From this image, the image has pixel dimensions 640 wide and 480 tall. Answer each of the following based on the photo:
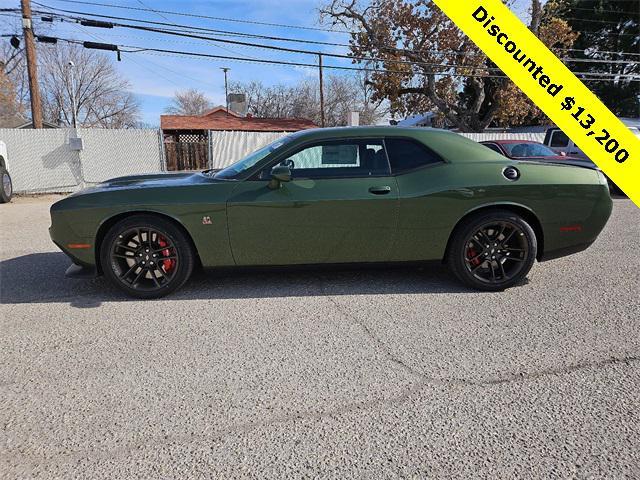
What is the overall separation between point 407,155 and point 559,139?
10700mm

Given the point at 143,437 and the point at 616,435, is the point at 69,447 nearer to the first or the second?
the point at 143,437

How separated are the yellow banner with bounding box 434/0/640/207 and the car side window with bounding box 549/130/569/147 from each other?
825 cm

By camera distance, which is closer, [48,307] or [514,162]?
[48,307]

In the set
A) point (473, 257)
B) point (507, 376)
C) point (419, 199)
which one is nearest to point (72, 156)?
point (419, 199)

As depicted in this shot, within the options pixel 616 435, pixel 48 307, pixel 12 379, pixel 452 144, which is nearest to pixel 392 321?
pixel 616 435

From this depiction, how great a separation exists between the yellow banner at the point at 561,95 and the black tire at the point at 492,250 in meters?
1.57

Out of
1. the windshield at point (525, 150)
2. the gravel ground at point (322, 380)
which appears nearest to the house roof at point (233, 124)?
the windshield at point (525, 150)

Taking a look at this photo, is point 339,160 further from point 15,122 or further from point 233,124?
point 15,122

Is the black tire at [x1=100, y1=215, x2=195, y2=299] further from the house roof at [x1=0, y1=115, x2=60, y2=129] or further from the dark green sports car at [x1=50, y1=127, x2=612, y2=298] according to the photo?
the house roof at [x1=0, y1=115, x2=60, y2=129]

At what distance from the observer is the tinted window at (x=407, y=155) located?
3.62 meters

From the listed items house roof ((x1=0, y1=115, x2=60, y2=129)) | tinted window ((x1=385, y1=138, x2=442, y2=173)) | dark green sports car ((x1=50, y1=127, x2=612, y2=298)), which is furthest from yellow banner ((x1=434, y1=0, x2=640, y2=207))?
house roof ((x1=0, y1=115, x2=60, y2=129))

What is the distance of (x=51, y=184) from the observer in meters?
12.1

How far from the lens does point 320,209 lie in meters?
3.46

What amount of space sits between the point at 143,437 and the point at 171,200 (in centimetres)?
208
